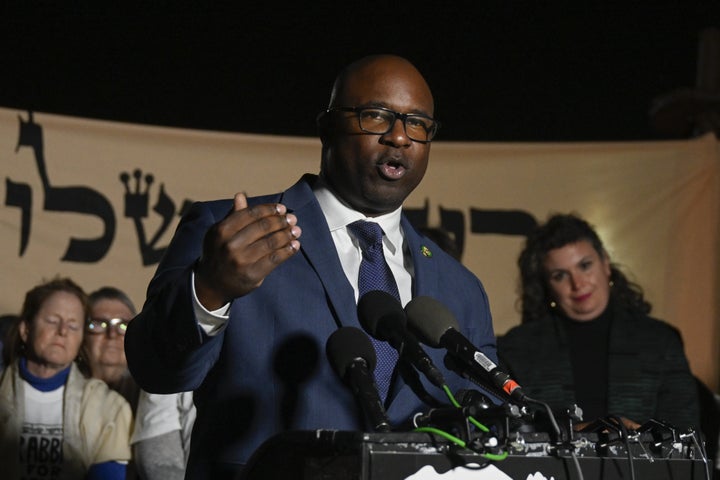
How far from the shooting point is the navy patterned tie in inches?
77.7

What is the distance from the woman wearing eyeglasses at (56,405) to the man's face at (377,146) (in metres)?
2.04

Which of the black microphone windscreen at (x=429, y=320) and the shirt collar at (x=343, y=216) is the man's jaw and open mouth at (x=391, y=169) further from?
the black microphone windscreen at (x=429, y=320)

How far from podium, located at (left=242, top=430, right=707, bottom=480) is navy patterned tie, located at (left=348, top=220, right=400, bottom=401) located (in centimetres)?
47

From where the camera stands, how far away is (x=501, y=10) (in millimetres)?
6547

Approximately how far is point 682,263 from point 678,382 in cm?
137

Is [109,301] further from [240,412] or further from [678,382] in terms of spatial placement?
[240,412]

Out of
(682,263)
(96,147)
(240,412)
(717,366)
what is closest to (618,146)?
(682,263)

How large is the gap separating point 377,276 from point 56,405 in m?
Answer: 2.24

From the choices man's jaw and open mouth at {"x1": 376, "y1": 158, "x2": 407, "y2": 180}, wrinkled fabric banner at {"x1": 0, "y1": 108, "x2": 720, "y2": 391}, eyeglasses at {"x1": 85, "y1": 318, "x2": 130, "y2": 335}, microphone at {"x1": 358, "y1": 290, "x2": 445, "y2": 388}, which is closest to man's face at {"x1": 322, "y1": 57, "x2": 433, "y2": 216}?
man's jaw and open mouth at {"x1": 376, "y1": 158, "x2": 407, "y2": 180}

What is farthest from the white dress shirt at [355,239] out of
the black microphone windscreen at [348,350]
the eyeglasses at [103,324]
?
the eyeglasses at [103,324]

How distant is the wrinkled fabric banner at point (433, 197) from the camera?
4.59m

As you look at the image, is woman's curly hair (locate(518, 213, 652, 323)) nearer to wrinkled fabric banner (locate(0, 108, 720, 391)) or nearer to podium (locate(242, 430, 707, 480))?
wrinkled fabric banner (locate(0, 108, 720, 391))

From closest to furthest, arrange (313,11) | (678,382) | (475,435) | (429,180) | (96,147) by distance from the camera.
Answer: (475,435) < (678,382) < (96,147) < (429,180) < (313,11)

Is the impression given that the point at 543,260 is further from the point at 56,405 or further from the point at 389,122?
the point at 389,122
